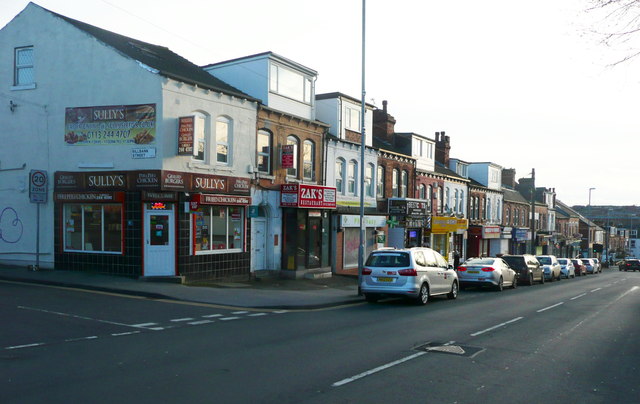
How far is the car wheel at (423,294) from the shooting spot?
16594 millimetres

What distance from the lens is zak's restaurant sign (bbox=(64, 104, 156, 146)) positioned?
1850 centimetres

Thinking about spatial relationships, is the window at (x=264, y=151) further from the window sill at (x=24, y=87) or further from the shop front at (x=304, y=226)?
the window sill at (x=24, y=87)

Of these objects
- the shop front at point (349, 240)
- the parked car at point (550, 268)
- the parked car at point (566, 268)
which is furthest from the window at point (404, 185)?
the parked car at point (566, 268)

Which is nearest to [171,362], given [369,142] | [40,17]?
[40,17]

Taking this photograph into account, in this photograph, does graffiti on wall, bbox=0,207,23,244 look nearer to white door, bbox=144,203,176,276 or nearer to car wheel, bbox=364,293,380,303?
white door, bbox=144,203,176,276

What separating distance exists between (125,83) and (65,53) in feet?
9.93

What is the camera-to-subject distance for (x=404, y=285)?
1631 cm

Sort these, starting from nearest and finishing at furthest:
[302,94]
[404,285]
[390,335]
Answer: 1. [390,335]
2. [404,285]
3. [302,94]

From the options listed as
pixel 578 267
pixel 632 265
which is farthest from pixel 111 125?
pixel 632 265

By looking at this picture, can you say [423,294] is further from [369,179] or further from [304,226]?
[369,179]

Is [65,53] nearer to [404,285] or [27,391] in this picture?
[404,285]

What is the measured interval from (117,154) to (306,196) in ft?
26.4

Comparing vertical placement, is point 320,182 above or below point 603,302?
above

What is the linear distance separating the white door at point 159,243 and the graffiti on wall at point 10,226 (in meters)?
5.90
